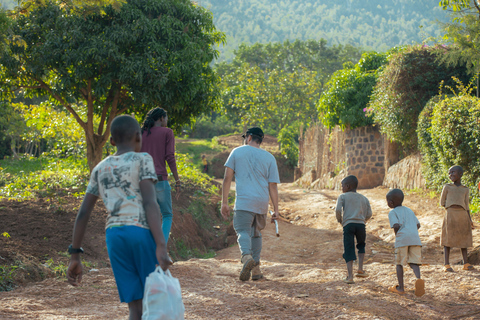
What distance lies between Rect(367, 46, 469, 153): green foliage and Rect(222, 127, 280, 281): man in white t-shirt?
9.03m

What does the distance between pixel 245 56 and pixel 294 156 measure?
22519 mm

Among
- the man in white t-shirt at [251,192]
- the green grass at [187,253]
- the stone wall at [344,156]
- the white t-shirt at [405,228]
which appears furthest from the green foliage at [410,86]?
the man in white t-shirt at [251,192]

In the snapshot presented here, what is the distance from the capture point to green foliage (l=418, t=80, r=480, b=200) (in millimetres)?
8438

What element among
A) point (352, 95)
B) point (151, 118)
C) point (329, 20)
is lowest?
point (151, 118)

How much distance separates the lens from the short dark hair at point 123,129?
2.66 m

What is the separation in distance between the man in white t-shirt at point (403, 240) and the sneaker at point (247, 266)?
4.92 ft

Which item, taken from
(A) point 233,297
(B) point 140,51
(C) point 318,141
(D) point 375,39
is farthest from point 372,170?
(D) point 375,39

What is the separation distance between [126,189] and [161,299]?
659 millimetres

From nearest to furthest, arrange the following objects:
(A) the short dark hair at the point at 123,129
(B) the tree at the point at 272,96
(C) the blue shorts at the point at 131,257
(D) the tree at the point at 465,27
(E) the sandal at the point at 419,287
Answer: (C) the blue shorts at the point at 131,257
(A) the short dark hair at the point at 123,129
(E) the sandal at the point at 419,287
(D) the tree at the point at 465,27
(B) the tree at the point at 272,96

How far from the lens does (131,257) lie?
8.29 ft

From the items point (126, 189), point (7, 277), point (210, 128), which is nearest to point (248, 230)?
point (7, 277)

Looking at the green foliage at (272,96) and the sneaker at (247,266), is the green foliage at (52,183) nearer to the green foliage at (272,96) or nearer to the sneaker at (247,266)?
the sneaker at (247,266)

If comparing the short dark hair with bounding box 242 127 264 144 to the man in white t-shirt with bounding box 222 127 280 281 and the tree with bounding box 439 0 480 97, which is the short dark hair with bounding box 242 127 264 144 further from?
the tree with bounding box 439 0 480 97

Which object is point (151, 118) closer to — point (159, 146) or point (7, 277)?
point (159, 146)
